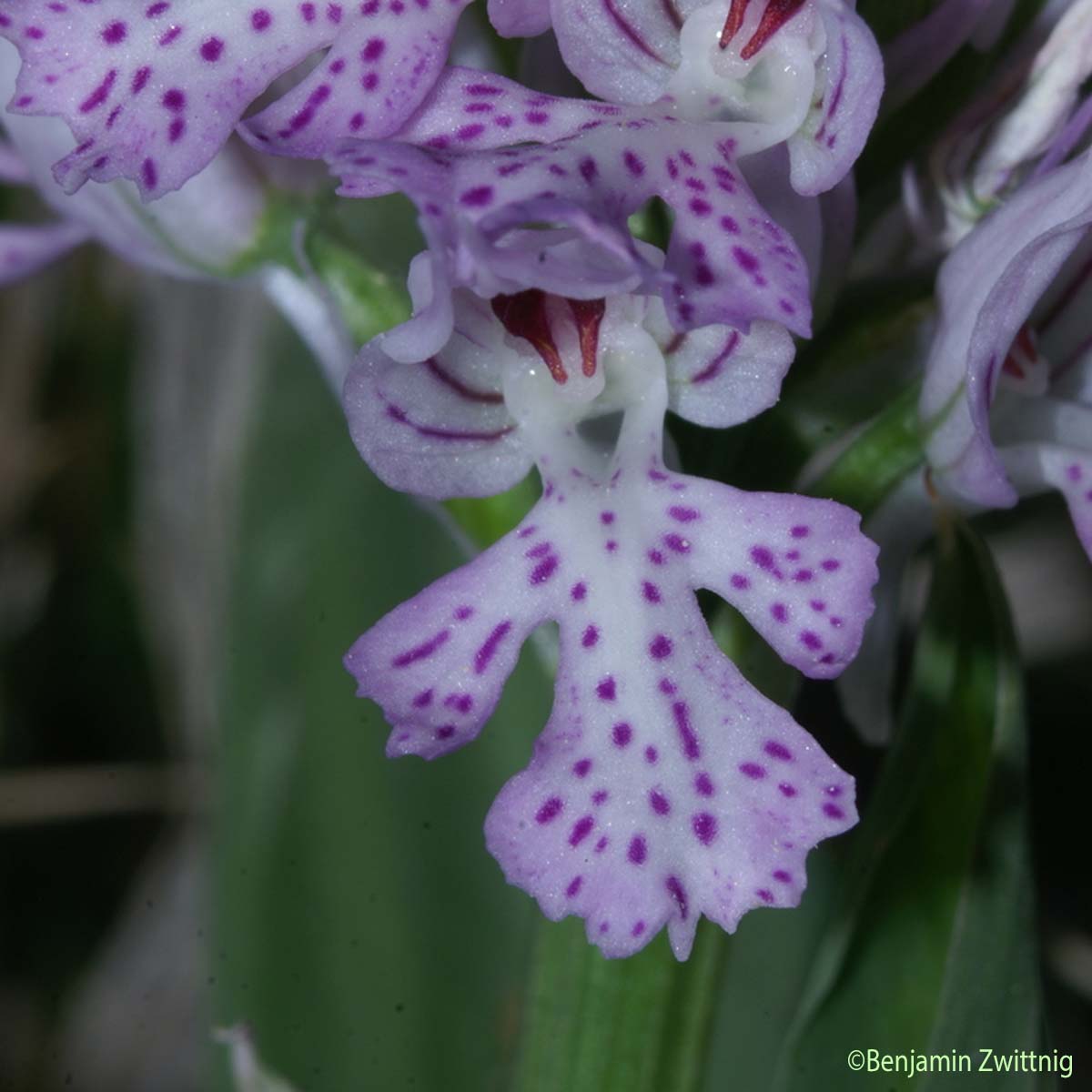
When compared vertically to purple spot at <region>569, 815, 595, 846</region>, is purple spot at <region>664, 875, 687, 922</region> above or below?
below

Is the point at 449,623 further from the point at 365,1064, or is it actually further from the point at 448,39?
the point at 365,1064

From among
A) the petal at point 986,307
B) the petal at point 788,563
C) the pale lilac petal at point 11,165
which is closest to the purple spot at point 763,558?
the petal at point 788,563

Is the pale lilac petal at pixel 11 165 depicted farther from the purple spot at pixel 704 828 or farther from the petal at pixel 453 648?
the purple spot at pixel 704 828

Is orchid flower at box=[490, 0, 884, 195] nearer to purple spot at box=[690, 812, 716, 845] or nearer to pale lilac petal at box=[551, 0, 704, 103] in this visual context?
pale lilac petal at box=[551, 0, 704, 103]

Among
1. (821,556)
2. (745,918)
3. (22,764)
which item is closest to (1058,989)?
(745,918)

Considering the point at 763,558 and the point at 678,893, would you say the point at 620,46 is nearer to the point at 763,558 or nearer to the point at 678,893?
the point at 763,558

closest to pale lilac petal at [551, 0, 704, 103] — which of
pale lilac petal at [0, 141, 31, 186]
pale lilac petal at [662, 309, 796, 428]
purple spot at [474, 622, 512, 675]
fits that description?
pale lilac petal at [662, 309, 796, 428]
